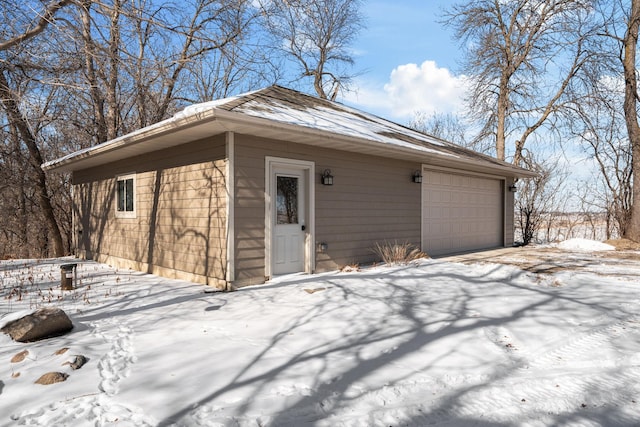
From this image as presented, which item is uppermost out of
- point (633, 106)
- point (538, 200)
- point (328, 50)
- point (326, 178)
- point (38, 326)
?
point (328, 50)

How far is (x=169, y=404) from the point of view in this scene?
251cm

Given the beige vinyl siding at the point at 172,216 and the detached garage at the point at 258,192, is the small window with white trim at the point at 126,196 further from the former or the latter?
the beige vinyl siding at the point at 172,216

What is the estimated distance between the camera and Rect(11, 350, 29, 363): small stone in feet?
10.3

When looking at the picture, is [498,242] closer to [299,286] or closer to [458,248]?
[458,248]

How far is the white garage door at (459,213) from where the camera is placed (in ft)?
32.3

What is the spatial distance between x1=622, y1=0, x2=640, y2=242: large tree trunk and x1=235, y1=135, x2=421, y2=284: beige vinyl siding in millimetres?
8723

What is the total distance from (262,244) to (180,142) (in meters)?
2.34

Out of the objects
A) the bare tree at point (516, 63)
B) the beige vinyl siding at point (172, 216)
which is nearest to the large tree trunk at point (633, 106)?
the bare tree at point (516, 63)

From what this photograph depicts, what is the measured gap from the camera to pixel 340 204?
24.7 ft

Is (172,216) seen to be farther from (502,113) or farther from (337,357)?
(502,113)

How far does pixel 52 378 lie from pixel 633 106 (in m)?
16.7

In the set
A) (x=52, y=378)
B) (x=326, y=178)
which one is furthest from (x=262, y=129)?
(x=52, y=378)

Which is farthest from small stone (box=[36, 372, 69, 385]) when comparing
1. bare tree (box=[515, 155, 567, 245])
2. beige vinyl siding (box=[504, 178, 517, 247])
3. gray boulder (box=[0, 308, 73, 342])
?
bare tree (box=[515, 155, 567, 245])

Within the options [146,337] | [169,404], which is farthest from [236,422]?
[146,337]
